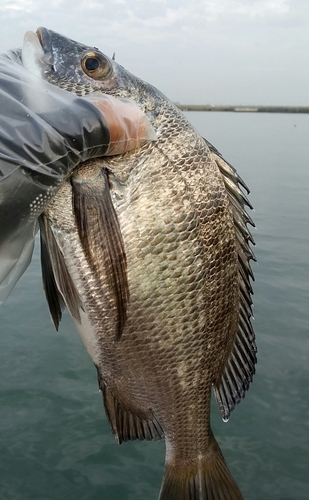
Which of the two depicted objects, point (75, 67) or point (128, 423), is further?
point (128, 423)

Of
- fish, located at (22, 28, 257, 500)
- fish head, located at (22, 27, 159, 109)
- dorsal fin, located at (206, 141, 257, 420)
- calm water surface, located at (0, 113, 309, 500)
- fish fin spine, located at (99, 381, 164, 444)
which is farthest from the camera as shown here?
calm water surface, located at (0, 113, 309, 500)

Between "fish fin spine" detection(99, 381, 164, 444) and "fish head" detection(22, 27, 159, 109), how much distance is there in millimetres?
1379

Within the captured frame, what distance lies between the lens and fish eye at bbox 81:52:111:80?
2039mm

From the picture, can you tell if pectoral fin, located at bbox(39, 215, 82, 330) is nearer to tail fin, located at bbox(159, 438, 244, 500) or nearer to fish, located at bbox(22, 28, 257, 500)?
fish, located at bbox(22, 28, 257, 500)

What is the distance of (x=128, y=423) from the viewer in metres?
2.36

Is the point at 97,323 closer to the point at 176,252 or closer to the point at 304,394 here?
the point at 176,252

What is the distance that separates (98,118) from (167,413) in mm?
1384

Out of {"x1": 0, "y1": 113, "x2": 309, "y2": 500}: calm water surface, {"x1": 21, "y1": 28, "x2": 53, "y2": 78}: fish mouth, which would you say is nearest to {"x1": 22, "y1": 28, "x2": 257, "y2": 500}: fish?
{"x1": 21, "y1": 28, "x2": 53, "y2": 78}: fish mouth

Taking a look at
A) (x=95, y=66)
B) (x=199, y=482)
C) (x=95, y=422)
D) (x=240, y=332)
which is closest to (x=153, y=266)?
(x=240, y=332)

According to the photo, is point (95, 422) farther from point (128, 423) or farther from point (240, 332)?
point (240, 332)

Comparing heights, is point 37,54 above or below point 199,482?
above

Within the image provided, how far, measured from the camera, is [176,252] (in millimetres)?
1961

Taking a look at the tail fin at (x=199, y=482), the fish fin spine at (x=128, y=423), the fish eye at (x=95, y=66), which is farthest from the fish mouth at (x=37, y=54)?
the tail fin at (x=199, y=482)

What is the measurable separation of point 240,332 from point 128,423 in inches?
27.3
